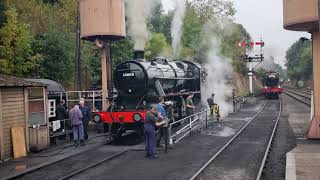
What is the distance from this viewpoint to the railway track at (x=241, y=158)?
9.94 m

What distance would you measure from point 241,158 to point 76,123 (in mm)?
5709

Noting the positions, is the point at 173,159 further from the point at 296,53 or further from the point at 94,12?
the point at 296,53

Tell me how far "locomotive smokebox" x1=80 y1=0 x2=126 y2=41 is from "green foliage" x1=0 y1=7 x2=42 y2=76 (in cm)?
490

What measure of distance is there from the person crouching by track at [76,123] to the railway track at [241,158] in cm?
482

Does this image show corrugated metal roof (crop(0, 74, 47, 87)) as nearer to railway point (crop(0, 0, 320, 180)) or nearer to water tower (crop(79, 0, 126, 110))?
railway point (crop(0, 0, 320, 180))

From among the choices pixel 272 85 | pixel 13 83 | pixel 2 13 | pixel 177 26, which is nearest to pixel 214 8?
pixel 272 85

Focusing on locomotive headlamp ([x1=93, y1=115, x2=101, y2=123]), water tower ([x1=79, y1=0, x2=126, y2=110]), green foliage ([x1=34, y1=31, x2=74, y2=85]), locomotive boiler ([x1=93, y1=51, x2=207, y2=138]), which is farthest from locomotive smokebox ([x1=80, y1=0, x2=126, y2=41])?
green foliage ([x1=34, y1=31, x2=74, y2=85])

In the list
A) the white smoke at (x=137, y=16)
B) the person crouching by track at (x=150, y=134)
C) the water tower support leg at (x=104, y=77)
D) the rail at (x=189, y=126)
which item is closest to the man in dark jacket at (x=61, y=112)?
the water tower support leg at (x=104, y=77)

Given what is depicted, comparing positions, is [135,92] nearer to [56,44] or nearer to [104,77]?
[104,77]

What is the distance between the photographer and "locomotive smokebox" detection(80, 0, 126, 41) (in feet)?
60.8

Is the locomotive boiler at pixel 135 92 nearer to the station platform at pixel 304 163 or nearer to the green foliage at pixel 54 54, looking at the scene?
the station platform at pixel 304 163

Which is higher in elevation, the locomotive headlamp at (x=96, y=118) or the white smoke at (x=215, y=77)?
the white smoke at (x=215, y=77)

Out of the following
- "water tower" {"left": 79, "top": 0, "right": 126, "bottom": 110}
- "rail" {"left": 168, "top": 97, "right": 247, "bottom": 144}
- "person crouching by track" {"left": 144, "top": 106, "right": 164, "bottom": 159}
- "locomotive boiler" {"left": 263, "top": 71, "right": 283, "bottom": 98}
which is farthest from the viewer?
"locomotive boiler" {"left": 263, "top": 71, "right": 283, "bottom": 98}

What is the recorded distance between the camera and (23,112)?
1359cm
